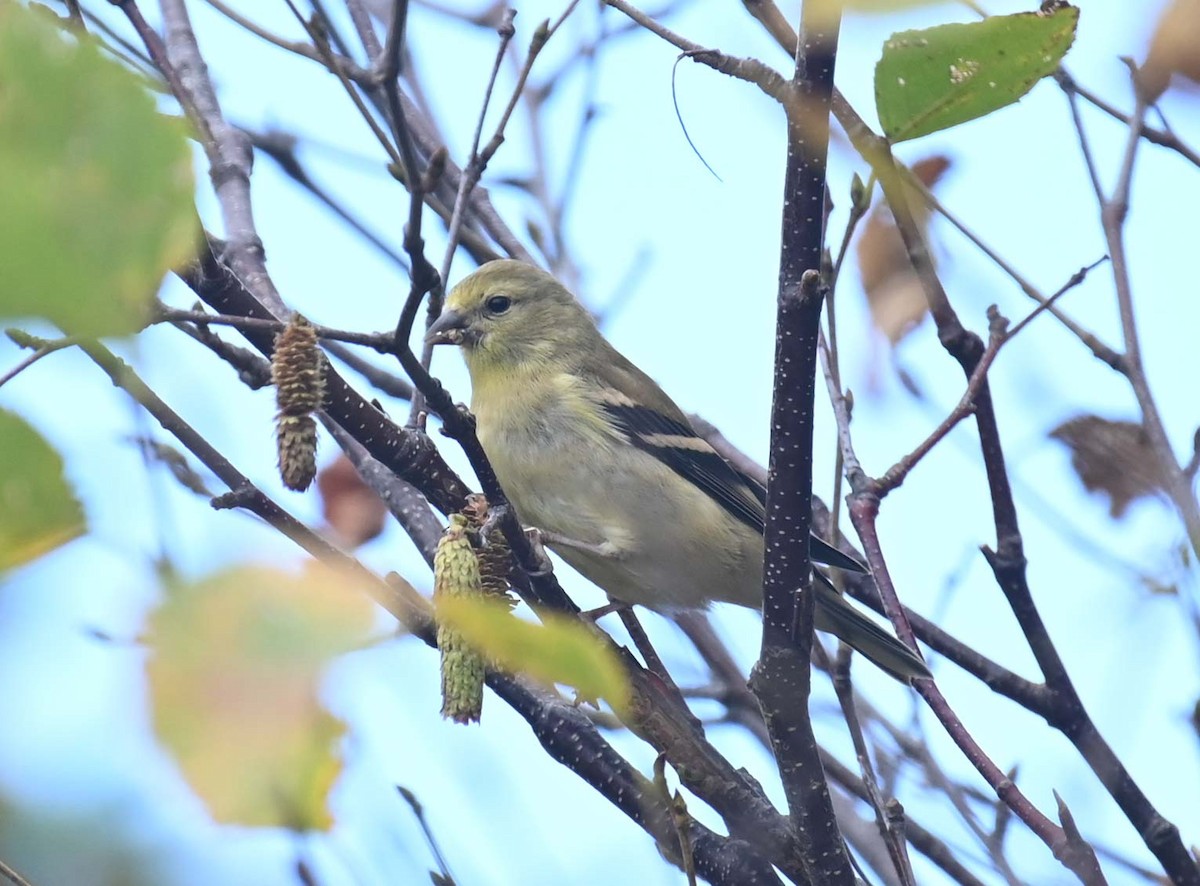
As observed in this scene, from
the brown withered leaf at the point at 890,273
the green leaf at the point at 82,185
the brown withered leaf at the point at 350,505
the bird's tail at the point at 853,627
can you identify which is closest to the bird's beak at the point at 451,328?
the brown withered leaf at the point at 350,505

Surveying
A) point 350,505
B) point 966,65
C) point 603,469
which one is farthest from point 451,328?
point 966,65

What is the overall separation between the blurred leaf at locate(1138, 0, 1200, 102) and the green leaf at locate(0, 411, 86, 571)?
98.0 inches

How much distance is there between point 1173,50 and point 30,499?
2.77 m

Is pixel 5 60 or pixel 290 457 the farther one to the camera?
pixel 290 457

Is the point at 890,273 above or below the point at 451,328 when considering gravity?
below

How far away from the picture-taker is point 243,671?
4.03ft

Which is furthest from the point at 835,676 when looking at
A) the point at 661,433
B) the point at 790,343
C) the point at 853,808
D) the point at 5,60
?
Result: the point at 5,60

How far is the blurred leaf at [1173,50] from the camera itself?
9.47 feet

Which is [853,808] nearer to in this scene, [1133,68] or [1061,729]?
[1061,729]

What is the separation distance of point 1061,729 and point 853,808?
1.04 metres

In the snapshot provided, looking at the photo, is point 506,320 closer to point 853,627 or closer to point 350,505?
point 350,505

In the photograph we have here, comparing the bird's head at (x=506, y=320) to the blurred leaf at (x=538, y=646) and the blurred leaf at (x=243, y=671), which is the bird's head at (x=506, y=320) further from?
the blurred leaf at (x=243, y=671)

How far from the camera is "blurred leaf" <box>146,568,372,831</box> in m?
1.21

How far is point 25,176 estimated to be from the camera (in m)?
1.10
